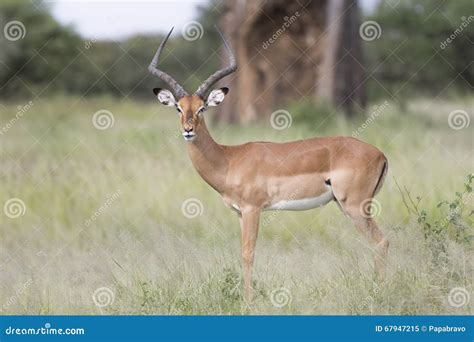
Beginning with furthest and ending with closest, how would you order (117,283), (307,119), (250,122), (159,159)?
(250,122) → (307,119) → (159,159) → (117,283)

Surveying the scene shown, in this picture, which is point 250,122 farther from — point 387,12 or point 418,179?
point 387,12

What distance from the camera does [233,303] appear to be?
5.92 metres

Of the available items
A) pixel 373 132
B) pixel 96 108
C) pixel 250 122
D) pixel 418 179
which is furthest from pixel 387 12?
pixel 418 179

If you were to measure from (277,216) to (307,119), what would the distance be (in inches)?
202
